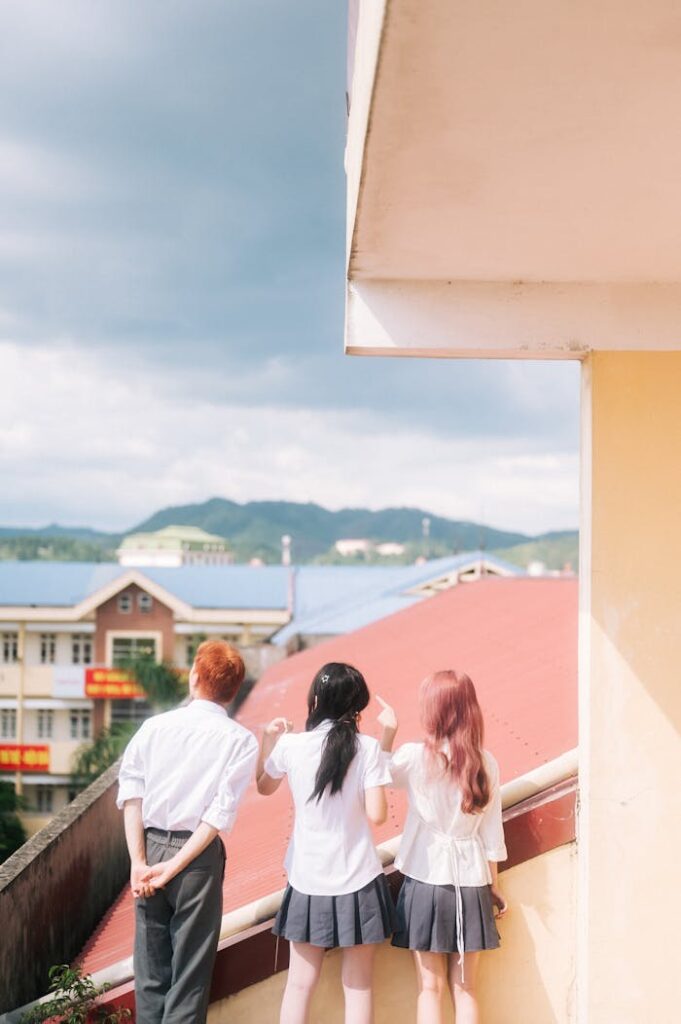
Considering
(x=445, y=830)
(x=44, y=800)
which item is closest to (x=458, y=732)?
(x=445, y=830)

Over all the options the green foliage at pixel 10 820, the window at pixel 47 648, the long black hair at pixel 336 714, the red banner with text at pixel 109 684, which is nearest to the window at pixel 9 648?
the window at pixel 47 648

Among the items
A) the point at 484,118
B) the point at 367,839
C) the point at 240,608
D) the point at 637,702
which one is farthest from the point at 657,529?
the point at 240,608

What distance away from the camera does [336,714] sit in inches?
126

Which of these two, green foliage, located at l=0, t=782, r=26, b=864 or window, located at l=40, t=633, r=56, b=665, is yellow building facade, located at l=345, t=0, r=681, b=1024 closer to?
green foliage, located at l=0, t=782, r=26, b=864

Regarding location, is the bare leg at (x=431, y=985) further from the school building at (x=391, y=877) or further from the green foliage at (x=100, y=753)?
the green foliage at (x=100, y=753)

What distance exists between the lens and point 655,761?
3541 millimetres

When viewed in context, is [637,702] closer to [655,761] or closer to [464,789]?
[655,761]

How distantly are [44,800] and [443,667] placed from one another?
36101 mm

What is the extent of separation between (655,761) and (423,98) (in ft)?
8.12

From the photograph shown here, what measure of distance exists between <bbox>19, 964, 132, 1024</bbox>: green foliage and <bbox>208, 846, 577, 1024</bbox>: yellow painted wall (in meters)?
0.38

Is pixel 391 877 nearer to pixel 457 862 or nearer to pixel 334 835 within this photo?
pixel 457 862

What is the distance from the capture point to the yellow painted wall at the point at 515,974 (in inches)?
138

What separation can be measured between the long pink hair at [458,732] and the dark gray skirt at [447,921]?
299mm

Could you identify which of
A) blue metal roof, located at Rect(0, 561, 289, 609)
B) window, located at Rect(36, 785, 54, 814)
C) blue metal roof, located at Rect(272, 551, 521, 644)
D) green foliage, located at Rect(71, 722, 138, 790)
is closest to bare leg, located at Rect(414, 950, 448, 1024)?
blue metal roof, located at Rect(272, 551, 521, 644)
